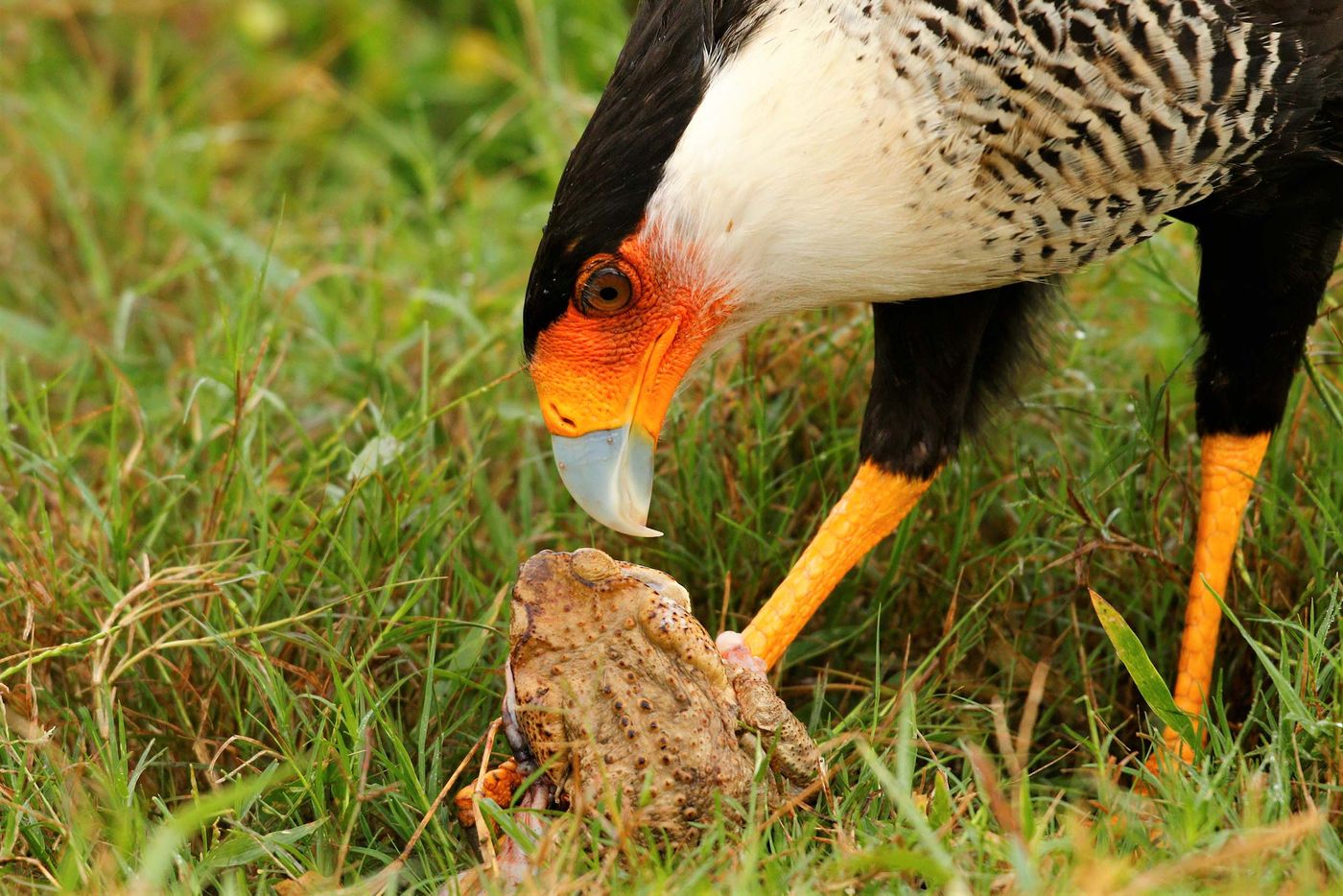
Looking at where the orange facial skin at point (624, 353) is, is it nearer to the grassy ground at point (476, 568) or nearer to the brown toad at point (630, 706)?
the brown toad at point (630, 706)

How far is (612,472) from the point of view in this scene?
8.26ft

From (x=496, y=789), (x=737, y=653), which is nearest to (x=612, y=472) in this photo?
(x=737, y=653)

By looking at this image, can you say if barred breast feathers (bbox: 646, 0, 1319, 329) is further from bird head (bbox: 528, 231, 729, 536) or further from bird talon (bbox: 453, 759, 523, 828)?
bird talon (bbox: 453, 759, 523, 828)

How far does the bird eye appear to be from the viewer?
96.1 inches

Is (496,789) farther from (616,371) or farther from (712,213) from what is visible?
(712,213)

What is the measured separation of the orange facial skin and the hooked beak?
2 cm

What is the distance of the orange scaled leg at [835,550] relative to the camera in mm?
2842

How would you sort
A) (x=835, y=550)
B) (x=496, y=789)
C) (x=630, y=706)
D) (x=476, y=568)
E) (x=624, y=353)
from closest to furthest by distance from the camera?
(x=630, y=706) < (x=496, y=789) < (x=624, y=353) < (x=835, y=550) < (x=476, y=568)

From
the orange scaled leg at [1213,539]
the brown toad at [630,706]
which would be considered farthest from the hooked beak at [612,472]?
the orange scaled leg at [1213,539]

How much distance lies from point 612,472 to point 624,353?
195mm

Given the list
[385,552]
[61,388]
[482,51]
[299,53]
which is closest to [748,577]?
[385,552]

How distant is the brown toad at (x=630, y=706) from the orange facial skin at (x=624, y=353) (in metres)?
0.26

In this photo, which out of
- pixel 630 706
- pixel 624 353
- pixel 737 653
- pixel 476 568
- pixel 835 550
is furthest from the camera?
pixel 476 568

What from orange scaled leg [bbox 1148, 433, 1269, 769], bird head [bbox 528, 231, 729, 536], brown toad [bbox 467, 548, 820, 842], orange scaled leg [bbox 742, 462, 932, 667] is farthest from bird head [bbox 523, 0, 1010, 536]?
orange scaled leg [bbox 1148, 433, 1269, 769]
